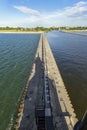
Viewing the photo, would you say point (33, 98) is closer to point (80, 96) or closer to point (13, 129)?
point (13, 129)

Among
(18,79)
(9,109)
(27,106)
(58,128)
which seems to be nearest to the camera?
(58,128)

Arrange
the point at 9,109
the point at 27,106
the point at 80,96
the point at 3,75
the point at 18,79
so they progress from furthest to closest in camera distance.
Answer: the point at 3,75 → the point at 18,79 → the point at 80,96 → the point at 9,109 → the point at 27,106

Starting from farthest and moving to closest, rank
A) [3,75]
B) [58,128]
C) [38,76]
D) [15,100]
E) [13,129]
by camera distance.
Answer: [3,75] < [38,76] < [15,100] < [13,129] < [58,128]

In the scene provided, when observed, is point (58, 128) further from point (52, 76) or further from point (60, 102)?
point (52, 76)

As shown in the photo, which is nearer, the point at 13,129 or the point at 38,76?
the point at 13,129

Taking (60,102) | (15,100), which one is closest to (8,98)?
(15,100)

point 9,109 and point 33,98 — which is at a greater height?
point 33,98

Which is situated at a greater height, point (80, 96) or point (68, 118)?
point (68, 118)

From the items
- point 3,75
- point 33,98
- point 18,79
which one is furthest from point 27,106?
point 3,75

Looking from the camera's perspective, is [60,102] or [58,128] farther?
[60,102]
